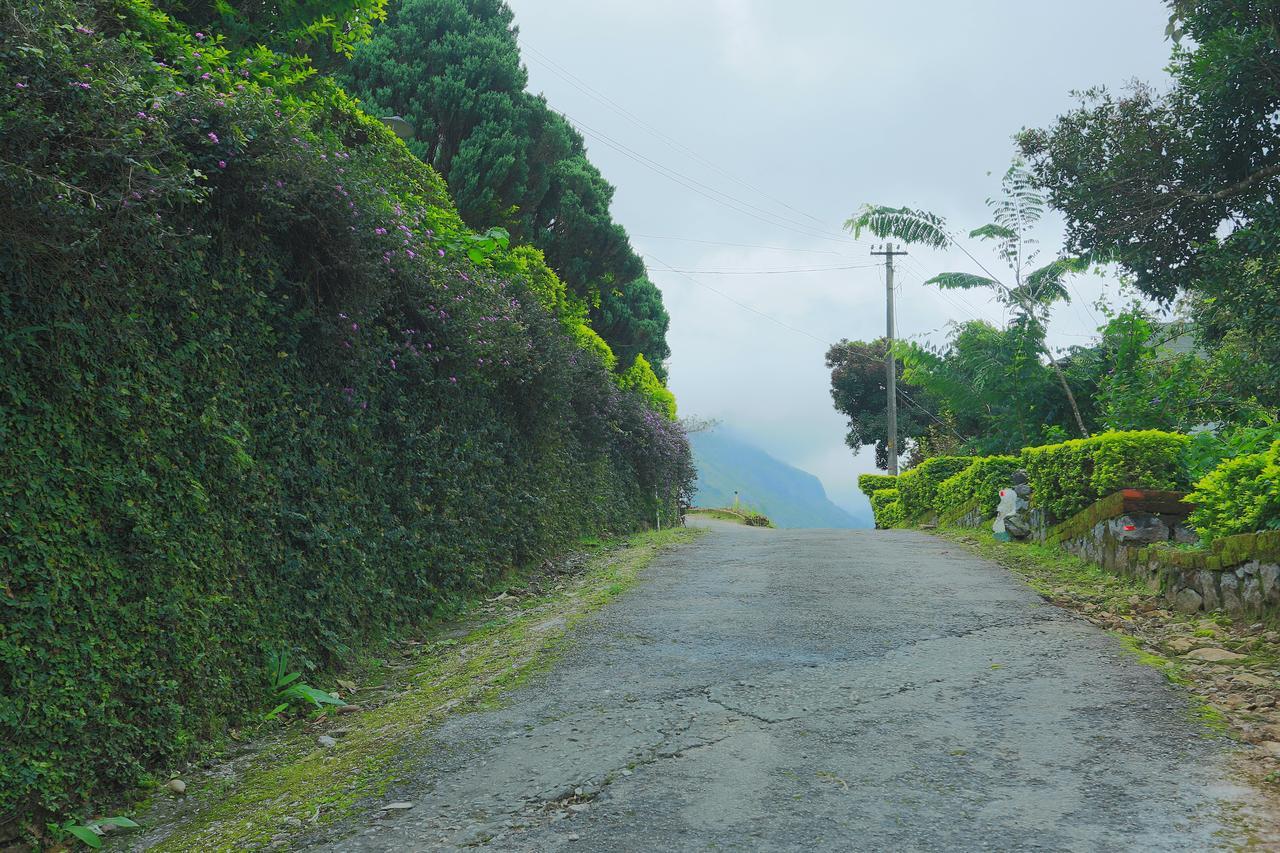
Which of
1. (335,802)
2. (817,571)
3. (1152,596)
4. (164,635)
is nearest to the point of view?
(335,802)

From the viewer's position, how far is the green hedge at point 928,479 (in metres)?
20.8

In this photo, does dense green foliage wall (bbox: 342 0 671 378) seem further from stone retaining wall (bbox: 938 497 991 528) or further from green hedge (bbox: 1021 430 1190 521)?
green hedge (bbox: 1021 430 1190 521)

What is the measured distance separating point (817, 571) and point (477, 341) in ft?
16.0

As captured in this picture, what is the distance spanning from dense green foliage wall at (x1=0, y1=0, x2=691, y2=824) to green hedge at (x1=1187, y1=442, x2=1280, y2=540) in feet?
22.1

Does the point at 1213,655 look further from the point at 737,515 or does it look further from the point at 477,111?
the point at 737,515

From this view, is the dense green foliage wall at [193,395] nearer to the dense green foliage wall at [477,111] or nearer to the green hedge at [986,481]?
the dense green foliage wall at [477,111]

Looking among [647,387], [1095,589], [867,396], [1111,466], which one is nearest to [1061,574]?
[1095,589]

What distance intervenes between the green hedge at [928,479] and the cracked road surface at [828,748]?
13.6m

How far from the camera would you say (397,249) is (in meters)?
7.37

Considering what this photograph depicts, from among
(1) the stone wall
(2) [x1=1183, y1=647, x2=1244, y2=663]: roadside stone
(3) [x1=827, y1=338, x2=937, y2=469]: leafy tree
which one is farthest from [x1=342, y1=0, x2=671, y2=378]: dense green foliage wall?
(3) [x1=827, y1=338, x2=937, y2=469]: leafy tree

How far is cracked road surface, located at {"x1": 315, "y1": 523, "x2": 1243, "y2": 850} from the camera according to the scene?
3668 millimetres

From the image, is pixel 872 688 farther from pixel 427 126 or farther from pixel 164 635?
pixel 427 126

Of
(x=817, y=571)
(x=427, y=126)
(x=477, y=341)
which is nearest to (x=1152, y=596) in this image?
(x=817, y=571)

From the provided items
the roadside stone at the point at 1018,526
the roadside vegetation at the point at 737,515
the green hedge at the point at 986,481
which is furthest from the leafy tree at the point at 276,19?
the roadside vegetation at the point at 737,515
